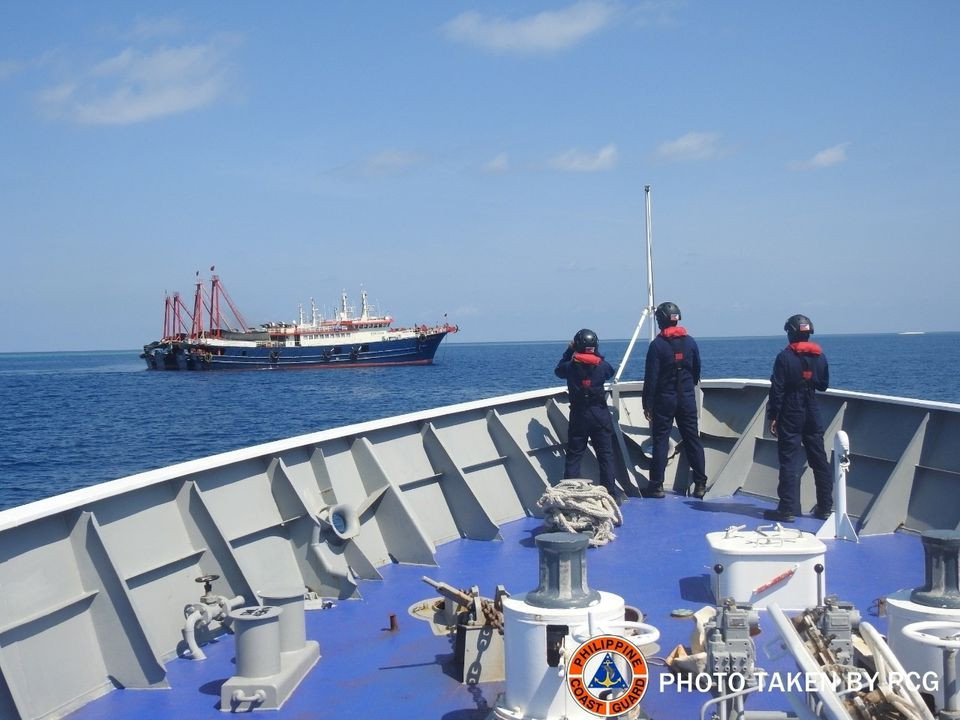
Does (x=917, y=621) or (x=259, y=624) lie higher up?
(x=917, y=621)

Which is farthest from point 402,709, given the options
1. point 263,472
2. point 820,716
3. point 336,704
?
point 263,472

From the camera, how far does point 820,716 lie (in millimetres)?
2461

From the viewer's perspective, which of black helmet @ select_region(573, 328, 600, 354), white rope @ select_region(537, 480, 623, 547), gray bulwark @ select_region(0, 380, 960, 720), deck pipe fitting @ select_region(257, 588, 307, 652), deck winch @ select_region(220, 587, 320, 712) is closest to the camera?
deck winch @ select_region(220, 587, 320, 712)

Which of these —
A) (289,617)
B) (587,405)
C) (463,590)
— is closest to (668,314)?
(587,405)

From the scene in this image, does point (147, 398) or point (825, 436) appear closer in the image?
point (825, 436)

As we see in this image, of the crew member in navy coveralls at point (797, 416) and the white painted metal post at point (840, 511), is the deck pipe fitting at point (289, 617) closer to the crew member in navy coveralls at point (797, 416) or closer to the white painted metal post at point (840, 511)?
the white painted metal post at point (840, 511)

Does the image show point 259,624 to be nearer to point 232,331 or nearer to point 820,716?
point 820,716

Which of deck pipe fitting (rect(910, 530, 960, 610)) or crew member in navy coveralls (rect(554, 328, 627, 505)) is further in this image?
crew member in navy coveralls (rect(554, 328, 627, 505))

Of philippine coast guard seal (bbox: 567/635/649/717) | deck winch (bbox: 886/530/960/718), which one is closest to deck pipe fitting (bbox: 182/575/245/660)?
philippine coast guard seal (bbox: 567/635/649/717)

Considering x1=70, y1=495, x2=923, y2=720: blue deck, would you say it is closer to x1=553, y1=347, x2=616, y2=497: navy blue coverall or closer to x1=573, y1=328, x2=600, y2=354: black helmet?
x1=553, y1=347, x2=616, y2=497: navy blue coverall

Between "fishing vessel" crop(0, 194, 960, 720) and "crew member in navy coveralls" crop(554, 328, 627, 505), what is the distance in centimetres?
39

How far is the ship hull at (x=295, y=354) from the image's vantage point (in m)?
98.8

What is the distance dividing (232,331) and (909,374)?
7394cm

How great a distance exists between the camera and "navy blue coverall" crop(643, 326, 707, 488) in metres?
8.09
